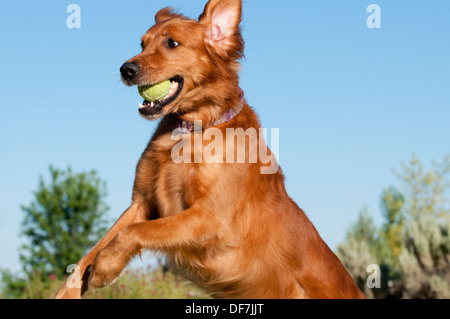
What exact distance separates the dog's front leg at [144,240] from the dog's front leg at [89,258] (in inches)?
8.6

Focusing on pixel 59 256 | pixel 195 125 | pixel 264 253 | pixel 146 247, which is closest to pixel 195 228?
pixel 146 247

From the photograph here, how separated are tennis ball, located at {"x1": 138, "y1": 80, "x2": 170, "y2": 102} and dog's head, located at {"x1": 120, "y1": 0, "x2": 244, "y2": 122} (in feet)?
0.15

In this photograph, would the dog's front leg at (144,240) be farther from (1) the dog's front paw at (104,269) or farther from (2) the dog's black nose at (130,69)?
(2) the dog's black nose at (130,69)

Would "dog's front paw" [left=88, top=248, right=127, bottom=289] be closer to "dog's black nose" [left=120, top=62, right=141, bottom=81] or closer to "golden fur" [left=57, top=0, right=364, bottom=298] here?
"golden fur" [left=57, top=0, right=364, bottom=298]

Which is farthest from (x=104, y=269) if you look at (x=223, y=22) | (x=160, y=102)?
(x=223, y=22)

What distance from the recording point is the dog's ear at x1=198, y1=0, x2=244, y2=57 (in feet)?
16.2

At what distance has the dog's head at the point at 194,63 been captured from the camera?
4.64 metres

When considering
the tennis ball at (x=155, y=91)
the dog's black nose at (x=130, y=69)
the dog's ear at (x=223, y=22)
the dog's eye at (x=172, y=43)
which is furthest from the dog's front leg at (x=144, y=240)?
the dog's ear at (x=223, y=22)

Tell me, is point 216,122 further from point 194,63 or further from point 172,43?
point 172,43

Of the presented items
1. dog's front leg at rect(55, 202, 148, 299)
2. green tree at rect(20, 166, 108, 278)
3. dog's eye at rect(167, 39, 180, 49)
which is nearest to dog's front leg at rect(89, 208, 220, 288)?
dog's front leg at rect(55, 202, 148, 299)

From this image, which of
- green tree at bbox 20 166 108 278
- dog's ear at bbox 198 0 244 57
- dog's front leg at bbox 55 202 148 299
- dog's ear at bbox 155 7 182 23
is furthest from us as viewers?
green tree at bbox 20 166 108 278
